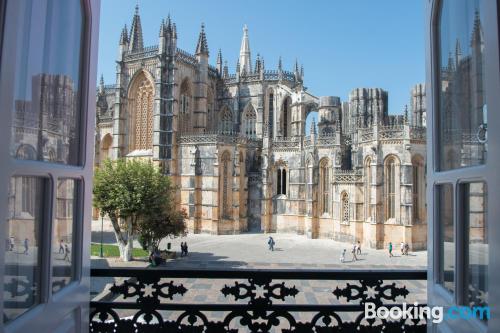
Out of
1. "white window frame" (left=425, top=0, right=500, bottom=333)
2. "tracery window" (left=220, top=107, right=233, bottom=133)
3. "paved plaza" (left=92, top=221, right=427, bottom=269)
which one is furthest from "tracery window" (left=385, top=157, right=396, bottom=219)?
"white window frame" (left=425, top=0, right=500, bottom=333)

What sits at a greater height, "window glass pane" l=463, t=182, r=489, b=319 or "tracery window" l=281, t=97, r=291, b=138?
"tracery window" l=281, t=97, r=291, b=138

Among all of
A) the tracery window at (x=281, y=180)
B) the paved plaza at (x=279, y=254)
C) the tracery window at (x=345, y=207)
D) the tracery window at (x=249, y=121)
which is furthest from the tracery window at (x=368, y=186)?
the tracery window at (x=249, y=121)

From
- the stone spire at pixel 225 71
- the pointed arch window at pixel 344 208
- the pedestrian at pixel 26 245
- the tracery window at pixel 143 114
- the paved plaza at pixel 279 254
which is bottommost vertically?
the paved plaza at pixel 279 254

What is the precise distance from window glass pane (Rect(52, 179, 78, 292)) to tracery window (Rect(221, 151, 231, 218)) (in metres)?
30.9

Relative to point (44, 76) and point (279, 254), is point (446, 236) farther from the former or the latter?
point (279, 254)

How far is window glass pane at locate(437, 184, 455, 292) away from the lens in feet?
6.81

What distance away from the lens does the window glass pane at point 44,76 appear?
1.52 m

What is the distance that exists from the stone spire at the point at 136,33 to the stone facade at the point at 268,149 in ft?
13.9

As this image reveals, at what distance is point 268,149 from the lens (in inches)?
1336

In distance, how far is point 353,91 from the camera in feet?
114

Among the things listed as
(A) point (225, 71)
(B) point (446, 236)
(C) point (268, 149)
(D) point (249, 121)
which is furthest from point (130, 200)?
(A) point (225, 71)

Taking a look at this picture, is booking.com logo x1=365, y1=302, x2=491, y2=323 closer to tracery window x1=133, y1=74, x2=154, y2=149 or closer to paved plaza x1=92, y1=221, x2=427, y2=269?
paved plaza x1=92, y1=221, x2=427, y2=269

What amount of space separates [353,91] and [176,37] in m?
17.0

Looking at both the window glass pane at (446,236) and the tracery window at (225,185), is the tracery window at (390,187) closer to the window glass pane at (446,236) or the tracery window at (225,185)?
the tracery window at (225,185)
